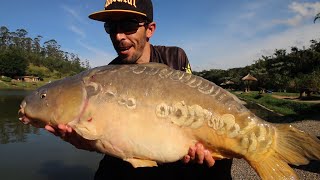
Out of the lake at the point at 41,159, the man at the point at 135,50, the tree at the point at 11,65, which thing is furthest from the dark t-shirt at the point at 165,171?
the tree at the point at 11,65

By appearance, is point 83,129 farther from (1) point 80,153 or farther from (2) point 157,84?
(1) point 80,153

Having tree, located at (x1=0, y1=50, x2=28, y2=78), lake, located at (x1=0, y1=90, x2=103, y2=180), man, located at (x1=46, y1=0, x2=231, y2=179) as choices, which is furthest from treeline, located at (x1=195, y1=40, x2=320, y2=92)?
tree, located at (x1=0, y1=50, x2=28, y2=78)

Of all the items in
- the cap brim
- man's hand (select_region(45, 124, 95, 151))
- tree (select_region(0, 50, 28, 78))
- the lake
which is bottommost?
Answer: the lake

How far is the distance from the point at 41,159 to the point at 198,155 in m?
11.7

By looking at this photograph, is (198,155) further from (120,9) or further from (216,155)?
(120,9)

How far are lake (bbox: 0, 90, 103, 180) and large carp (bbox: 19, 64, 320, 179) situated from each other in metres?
9.05

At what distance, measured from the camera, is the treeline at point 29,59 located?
3073 inches

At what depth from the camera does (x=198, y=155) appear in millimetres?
2219

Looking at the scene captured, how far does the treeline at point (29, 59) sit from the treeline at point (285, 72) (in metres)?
41.0

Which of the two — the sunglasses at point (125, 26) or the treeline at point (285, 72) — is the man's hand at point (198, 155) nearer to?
the sunglasses at point (125, 26)

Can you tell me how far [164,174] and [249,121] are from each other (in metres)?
0.76

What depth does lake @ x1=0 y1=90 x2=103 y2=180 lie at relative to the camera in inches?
442

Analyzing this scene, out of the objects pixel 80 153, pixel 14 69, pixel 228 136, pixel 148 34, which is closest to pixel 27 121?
pixel 148 34

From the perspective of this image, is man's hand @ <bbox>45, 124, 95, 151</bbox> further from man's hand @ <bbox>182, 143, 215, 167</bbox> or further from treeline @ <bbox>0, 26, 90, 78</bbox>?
treeline @ <bbox>0, 26, 90, 78</bbox>
